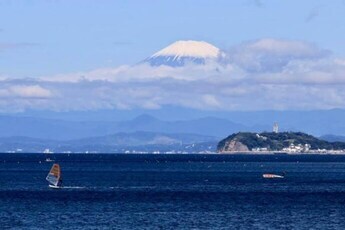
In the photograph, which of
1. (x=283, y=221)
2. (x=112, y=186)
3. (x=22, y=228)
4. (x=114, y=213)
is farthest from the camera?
(x=112, y=186)

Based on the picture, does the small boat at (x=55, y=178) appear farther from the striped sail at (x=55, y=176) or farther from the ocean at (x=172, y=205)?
the ocean at (x=172, y=205)

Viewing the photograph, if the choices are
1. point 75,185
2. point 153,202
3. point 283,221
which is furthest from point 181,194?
point 283,221

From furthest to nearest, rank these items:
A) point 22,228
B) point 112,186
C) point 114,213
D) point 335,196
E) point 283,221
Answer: point 112,186, point 335,196, point 114,213, point 283,221, point 22,228

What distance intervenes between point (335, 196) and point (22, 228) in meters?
60.1

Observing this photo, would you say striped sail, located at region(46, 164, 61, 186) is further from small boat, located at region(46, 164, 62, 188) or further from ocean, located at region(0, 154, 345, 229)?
ocean, located at region(0, 154, 345, 229)

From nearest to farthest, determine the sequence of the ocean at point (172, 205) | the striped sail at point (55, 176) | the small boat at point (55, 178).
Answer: the ocean at point (172, 205) < the striped sail at point (55, 176) < the small boat at point (55, 178)

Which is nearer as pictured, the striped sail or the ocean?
the ocean

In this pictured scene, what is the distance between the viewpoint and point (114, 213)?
114688mm

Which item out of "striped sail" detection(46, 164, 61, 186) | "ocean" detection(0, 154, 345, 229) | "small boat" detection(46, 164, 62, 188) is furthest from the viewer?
"small boat" detection(46, 164, 62, 188)

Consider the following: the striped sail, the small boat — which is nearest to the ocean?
the small boat

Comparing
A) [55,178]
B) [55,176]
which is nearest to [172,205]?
[55,178]

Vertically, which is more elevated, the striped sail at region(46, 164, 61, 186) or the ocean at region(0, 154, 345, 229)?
the striped sail at region(46, 164, 61, 186)

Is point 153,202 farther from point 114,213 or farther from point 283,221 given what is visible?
point 283,221

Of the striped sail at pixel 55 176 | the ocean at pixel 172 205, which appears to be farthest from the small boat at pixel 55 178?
the ocean at pixel 172 205
